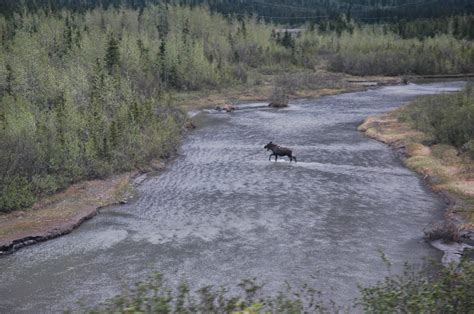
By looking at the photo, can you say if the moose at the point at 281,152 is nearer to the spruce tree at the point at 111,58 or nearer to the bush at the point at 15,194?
the bush at the point at 15,194

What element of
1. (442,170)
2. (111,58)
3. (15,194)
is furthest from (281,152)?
(111,58)

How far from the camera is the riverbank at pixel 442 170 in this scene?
25891 mm

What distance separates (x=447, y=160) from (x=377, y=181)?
759cm

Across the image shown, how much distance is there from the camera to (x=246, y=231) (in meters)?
27.5

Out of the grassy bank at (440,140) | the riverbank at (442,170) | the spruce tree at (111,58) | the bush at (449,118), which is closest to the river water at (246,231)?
the riverbank at (442,170)

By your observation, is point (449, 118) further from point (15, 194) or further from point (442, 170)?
point (15, 194)

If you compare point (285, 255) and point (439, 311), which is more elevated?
point (439, 311)

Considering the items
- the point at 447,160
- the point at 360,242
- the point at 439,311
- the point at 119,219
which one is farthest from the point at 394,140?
the point at 439,311

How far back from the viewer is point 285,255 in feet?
78.8

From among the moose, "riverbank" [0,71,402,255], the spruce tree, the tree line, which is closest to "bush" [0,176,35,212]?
the tree line

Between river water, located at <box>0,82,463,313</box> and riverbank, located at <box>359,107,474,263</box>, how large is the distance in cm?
90

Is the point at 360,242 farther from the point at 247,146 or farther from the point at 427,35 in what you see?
the point at 427,35

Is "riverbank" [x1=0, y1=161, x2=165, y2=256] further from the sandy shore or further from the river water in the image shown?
the river water

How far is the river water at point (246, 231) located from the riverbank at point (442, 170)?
0.90 meters
